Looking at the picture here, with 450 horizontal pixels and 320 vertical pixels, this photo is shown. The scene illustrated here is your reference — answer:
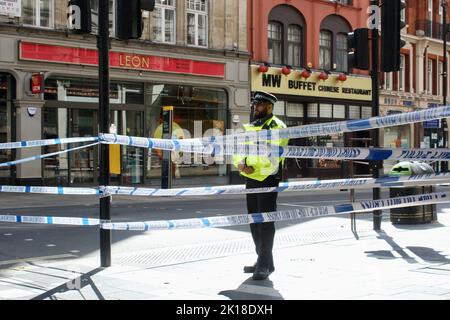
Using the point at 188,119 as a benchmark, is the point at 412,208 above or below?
below

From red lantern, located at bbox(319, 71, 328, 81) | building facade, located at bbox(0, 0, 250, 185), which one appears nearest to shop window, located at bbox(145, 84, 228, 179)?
building facade, located at bbox(0, 0, 250, 185)

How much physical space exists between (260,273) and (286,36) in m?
24.4

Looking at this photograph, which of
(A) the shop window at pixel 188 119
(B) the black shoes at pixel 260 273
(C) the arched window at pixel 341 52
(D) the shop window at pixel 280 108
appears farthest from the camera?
(C) the arched window at pixel 341 52

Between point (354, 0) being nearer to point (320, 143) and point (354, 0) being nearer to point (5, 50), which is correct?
point (320, 143)

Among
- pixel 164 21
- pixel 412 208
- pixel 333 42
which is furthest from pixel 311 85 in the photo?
pixel 412 208

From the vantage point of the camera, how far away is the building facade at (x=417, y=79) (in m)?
35.9

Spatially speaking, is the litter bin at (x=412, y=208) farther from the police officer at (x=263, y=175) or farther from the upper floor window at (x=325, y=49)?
the upper floor window at (x=325, y=49)

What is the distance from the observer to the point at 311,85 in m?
30.6

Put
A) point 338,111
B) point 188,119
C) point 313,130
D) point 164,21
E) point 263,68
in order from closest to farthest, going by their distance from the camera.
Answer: point 313,130 < point 164,21 < point 188,119 < point 263,68 < point 338,111

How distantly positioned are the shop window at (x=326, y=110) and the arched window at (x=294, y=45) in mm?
2605

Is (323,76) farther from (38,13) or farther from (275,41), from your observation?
(38,13)

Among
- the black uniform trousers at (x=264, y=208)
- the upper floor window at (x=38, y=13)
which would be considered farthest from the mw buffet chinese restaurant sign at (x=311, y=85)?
the black uniform trousers at (x=264, y=208)
